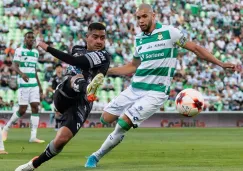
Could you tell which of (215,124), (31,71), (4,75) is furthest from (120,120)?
(215,124)

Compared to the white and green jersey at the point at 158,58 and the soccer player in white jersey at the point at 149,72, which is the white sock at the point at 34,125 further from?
the white and green jersey at the point at 158,58

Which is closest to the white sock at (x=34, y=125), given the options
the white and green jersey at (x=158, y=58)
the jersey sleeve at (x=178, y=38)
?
the white and green jersey at (x=158, y=58)

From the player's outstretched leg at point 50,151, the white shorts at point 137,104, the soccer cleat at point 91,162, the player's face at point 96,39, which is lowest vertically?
the soccer cleat at point 91,162

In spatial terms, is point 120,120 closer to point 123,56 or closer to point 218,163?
point 218,163

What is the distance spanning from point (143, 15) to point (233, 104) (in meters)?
21.3

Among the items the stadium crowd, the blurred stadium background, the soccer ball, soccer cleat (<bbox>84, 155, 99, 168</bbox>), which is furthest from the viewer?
the stadium crowd

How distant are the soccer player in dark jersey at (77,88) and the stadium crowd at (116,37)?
1894 cm

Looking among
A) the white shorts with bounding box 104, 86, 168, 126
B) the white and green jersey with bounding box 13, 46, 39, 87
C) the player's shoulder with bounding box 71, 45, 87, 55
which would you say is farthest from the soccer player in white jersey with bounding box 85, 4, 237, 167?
the white and green jersey with bounding box 13, 46, 39, 87

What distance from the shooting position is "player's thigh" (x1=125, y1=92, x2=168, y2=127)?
10.6 meters

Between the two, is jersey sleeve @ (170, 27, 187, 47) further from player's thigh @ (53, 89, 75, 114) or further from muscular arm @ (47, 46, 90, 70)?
player's thigh @ (53, 89, 75, 114)

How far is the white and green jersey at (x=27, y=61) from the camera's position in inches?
720

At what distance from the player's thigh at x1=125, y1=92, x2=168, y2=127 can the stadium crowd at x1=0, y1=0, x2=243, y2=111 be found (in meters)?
17.9

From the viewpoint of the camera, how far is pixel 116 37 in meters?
34.0

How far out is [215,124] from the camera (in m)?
31.6
